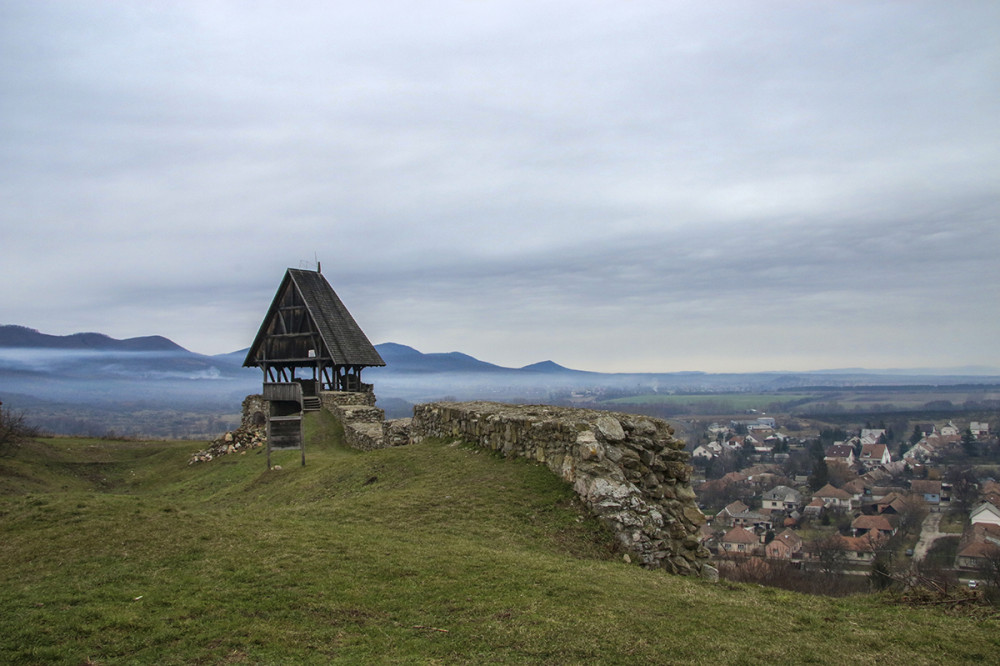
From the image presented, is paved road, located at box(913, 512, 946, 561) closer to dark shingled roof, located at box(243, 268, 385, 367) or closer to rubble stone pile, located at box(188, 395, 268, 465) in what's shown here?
dark shingled roof, located at box(243, 268, 385, 367)

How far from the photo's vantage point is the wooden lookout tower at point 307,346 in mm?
39872

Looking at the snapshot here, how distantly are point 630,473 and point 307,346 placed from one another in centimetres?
3149

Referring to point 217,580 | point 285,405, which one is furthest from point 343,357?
point 217,580

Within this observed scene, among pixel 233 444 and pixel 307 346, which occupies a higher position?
pixel 307 346

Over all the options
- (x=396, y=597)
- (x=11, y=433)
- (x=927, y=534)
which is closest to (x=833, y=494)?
(x=927, y=534)

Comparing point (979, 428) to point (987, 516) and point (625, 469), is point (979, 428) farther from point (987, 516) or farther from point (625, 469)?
point (625, 469)

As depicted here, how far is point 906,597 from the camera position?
9.70 metres

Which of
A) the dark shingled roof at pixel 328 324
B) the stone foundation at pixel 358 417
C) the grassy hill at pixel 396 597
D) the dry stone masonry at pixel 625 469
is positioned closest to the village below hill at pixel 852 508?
the dry stone masonry at pixel 625 469

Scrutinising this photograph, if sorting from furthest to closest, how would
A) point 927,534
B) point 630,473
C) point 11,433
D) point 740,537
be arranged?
point 927,534
point 740,537
point 11,433
point 630,473

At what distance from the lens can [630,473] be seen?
13.3 metres

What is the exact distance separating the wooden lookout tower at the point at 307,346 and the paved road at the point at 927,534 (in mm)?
31921

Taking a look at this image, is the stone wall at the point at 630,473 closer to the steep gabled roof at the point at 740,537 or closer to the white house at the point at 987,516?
the steep gabled roof at the point at 740,537

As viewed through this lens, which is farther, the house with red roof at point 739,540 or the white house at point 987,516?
the white house at point 987,516

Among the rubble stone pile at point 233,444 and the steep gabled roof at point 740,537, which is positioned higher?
the rubble stone pile at point 233,444
